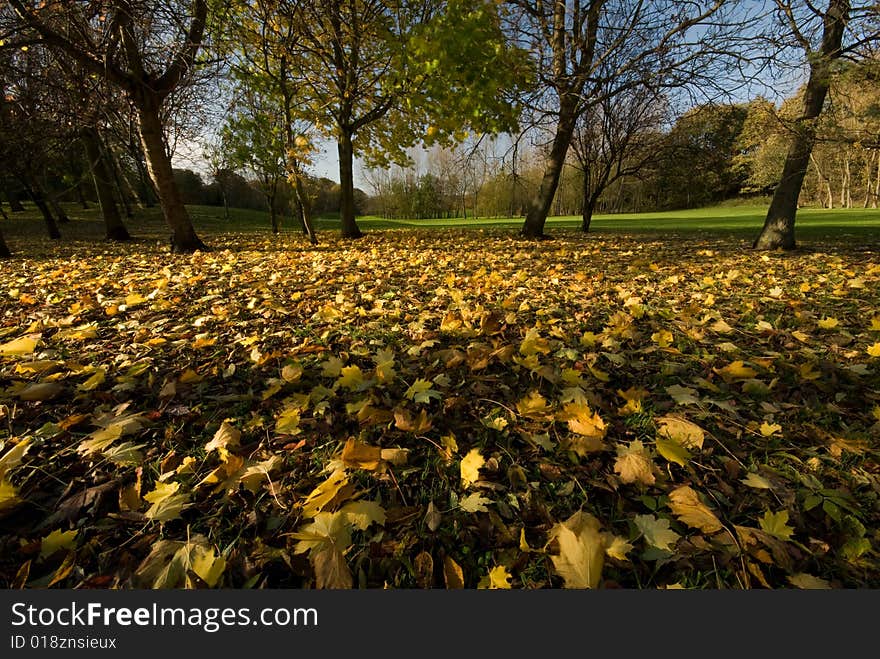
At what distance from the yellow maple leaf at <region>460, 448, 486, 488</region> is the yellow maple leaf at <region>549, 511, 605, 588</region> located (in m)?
0.33

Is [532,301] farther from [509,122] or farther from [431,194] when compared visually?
[431,194]

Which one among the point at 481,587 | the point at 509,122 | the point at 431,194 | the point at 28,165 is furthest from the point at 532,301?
the point at 431,194

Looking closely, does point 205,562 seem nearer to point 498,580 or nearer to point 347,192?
point 498,580

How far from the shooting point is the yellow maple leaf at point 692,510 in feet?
3.76

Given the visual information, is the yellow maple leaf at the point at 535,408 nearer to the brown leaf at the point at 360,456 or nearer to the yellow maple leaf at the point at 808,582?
the brown leaf at the point at 360,456

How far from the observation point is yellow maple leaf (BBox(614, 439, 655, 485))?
1.33 metres

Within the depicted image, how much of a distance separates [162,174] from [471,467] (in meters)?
8.77

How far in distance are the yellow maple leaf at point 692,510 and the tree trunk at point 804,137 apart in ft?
24.0

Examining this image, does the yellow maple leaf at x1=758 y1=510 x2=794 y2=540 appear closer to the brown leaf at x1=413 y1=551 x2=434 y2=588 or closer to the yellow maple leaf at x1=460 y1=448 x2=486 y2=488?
the yellow maple leaf at x1=460 y1=448 x2=486 y2=488

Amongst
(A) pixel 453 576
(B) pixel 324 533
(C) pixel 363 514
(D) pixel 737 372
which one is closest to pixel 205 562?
(B) pixel 324 533

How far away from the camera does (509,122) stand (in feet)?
24.8

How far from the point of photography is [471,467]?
1377 millimetres

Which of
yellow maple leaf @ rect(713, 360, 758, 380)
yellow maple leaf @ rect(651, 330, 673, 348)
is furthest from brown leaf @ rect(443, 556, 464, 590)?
yellow maple leaf @ rect(651, 330, 673, 348)

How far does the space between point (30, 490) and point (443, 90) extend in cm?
803
